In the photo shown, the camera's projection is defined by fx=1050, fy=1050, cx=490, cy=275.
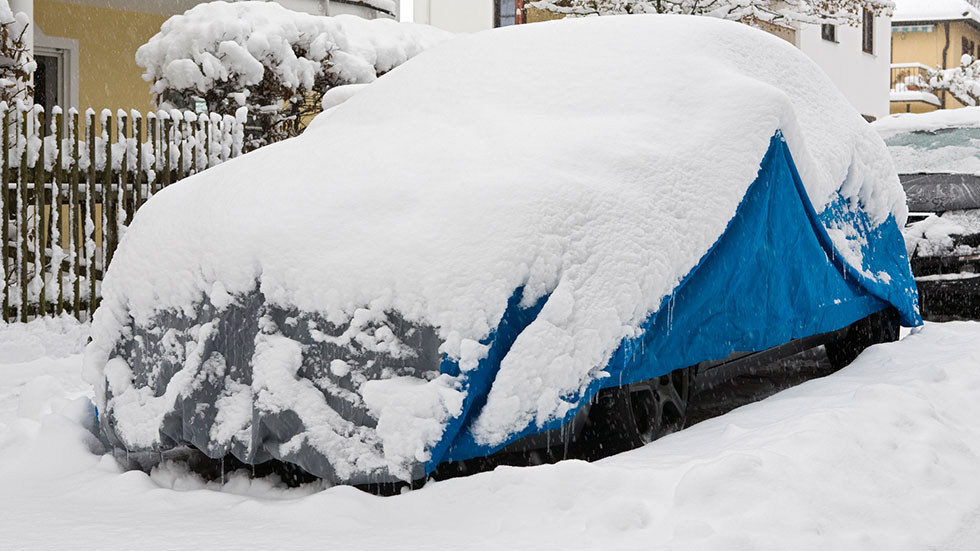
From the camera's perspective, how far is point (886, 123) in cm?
868

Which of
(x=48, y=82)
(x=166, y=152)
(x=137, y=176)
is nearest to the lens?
(x=137, y=176)

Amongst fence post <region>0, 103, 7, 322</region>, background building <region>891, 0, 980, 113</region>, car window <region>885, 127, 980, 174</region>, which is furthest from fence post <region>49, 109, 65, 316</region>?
background building <region>891, 0, 980, 113</region>

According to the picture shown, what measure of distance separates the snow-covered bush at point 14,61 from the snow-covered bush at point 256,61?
82.9 inches

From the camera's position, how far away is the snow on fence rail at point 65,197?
666 cm

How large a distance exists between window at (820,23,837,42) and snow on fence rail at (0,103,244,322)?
63.2ft

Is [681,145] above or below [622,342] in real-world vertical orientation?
above

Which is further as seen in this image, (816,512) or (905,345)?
(905,345)

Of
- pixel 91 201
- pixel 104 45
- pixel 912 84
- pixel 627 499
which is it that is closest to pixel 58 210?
pixel 91 201

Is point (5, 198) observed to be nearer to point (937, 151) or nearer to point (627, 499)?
point (627, 499)

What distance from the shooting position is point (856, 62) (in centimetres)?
2577

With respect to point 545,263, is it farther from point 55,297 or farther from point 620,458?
point 55,297

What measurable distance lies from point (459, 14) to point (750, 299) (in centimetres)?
2039

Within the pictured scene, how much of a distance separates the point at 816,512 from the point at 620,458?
670mm

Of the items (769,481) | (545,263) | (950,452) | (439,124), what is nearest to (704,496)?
(769,481)
